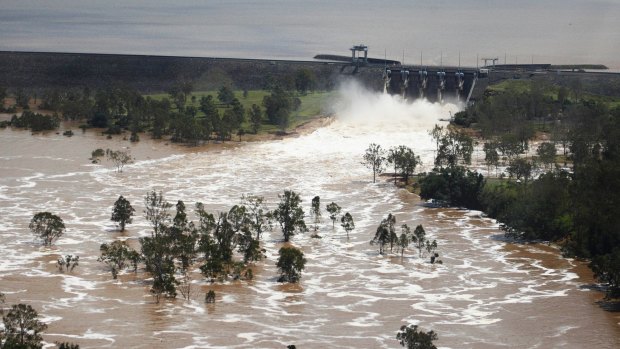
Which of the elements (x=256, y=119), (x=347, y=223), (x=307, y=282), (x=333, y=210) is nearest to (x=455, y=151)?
(x=333, y=210)

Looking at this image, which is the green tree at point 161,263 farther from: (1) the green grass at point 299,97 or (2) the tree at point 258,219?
(1) the green grass at point 299,97

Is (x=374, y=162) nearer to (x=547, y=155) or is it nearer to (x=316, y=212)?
(x=547, y=155)

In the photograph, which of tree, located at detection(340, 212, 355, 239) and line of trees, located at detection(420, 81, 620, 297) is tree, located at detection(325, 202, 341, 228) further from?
line of trees, located at detection(420, 81, 620, 297)

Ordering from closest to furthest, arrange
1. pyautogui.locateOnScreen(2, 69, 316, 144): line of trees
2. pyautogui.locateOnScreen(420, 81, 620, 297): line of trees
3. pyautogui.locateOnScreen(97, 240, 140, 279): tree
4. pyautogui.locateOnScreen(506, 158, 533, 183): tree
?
pyautogui.locateOnScreen(97, 240, 140, 279): tree < pyautogui.locateOnScreen(420, 81, 620, 297): line of trees < pyautogui.locateOnScreen(506, 158, 533, 183): tree < pyautogui.locateOnScreen(2, 69, 316, 144): line of trees

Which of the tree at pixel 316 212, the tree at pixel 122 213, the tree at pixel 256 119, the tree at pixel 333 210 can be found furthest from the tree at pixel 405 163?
Result: the tree at pixel 256 119

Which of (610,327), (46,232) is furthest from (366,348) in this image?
(46,232)

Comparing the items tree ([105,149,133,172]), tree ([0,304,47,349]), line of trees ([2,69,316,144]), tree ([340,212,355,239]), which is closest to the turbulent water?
tree ([340,212,355,239])
